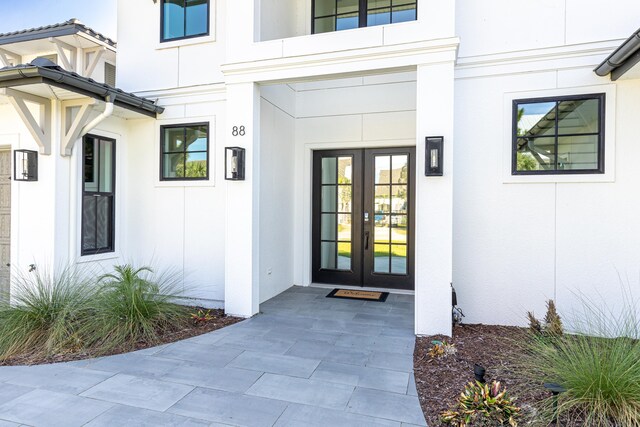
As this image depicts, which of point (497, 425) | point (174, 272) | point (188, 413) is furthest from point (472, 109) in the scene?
point (174, 272)

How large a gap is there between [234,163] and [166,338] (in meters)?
2.38

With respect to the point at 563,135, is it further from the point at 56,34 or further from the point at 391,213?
the point at 56,34

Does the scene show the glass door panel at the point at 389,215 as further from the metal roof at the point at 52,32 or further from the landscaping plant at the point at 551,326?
the metal roof at the point at 52,32

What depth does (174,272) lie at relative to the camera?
6.20 m

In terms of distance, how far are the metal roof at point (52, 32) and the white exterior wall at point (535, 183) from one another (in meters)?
6.89

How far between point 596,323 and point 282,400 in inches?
152

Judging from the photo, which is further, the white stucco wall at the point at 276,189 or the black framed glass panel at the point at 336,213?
the black framed glass panel at the point at 336,213

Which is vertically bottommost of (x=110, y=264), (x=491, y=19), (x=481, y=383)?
(x=481, y=383)

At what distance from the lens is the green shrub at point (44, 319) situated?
13.3ft

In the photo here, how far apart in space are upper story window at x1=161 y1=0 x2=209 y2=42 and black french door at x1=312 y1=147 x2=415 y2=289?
2.94m

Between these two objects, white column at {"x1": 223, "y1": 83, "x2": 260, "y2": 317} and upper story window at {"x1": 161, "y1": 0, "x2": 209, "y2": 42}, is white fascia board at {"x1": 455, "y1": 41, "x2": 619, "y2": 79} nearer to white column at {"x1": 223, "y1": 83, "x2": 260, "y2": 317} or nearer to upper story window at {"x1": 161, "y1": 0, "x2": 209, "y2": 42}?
white column at {"x1": 223, "y1": 83, "x2": 260, "y2": 317}

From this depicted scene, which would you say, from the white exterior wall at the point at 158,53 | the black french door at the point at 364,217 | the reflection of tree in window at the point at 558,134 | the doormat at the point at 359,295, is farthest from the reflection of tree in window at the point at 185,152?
the reflection of tree in window at the point at 558,134

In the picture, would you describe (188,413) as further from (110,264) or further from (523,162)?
(523,162)

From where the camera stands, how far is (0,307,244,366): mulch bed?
3871mm
